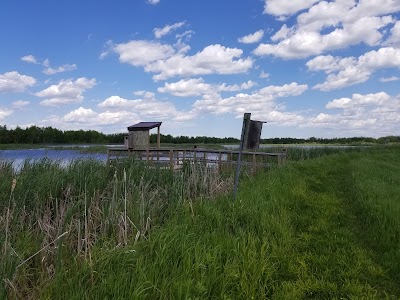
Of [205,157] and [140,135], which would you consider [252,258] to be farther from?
[140,135]

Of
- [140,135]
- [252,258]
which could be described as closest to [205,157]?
[140,135]

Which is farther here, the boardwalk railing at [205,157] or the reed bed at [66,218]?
the boardwalk railing at [205,157]

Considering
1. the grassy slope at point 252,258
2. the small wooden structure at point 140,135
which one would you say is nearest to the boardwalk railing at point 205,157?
the small wooden structure at point 140,135

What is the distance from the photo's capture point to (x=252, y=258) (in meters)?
4.88

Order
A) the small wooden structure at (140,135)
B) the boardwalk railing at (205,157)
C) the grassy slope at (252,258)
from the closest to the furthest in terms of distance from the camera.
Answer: the grassy slope at (252,258)
the boardwalk railing at (205,157)
the small wooden structure at (140,135)

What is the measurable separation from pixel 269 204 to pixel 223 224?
1.76 metres

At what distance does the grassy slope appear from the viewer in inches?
158

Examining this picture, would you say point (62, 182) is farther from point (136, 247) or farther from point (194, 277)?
point (194, 277)

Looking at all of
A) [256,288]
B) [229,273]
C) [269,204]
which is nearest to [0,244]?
[229,273]

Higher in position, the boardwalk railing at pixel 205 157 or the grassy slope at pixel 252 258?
the boardwalk railing at pixel 205 157

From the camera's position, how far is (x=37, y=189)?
747cm

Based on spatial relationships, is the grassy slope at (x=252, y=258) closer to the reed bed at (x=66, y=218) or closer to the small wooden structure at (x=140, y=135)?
the reed bed at (x=66, y=218)

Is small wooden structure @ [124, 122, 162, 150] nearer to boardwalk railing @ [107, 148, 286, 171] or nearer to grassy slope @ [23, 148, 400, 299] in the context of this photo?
boardwalk railing @ [107, 148, 286, 171]

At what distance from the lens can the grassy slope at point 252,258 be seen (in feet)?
13.2
